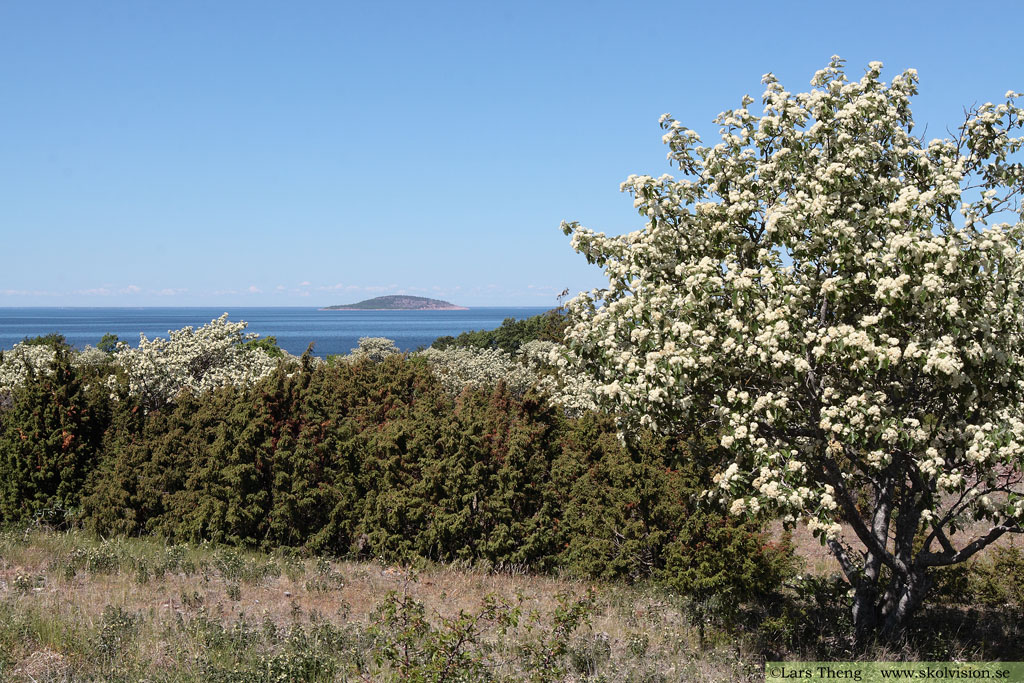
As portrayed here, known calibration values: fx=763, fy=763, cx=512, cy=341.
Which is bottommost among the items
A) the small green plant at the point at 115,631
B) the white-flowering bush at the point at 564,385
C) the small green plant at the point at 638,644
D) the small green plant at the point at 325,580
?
the small green plant at the point at 325,580

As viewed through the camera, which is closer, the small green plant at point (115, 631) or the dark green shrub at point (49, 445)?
the small green plant at point (115, 631)

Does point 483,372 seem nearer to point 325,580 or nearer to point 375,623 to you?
point 325,580

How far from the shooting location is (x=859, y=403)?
281 inches

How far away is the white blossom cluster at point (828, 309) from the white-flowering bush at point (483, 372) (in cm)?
1748

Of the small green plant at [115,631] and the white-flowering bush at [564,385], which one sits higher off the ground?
the white-flowering bush at [564,385]

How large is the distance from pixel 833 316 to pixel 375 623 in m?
6.52

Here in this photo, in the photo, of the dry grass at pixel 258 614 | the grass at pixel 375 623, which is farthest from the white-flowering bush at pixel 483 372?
the grass at pixel 375 623

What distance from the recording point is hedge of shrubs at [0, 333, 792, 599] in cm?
1172

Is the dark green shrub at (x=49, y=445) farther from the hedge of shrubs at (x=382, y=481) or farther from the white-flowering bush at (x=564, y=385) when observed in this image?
the white-flowering bush at (x=564, y=385)

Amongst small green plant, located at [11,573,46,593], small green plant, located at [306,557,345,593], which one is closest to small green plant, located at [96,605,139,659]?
small green plant, located at [11,573,46,593]

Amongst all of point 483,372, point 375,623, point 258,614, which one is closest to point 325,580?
point 258,614

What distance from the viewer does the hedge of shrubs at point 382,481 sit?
1172 cm

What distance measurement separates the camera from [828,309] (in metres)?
8.20

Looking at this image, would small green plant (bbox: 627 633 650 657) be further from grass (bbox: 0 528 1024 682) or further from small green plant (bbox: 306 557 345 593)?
small green plant (bbox: 306 557 345 593)
